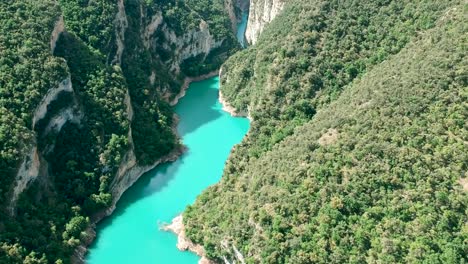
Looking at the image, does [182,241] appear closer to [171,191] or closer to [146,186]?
[171,191]

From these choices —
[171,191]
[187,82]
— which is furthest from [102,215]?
[187,82]

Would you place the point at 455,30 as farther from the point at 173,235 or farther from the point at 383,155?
the point at 173,235

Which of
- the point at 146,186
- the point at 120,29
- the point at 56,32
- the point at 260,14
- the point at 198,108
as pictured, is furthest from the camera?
the point at 260,14

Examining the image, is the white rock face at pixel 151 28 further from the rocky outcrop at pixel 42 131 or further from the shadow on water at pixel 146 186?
the rocky outcrop at pixel 42 131

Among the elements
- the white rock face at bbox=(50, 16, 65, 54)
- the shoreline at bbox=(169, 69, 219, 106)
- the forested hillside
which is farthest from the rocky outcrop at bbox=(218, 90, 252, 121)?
the white rock face at bbox=(50, 16, 65, 54)

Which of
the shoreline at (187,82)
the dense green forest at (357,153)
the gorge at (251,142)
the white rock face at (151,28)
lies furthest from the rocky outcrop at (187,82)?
the dense green forest at (357,153)

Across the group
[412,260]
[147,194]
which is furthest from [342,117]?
[147,194]
